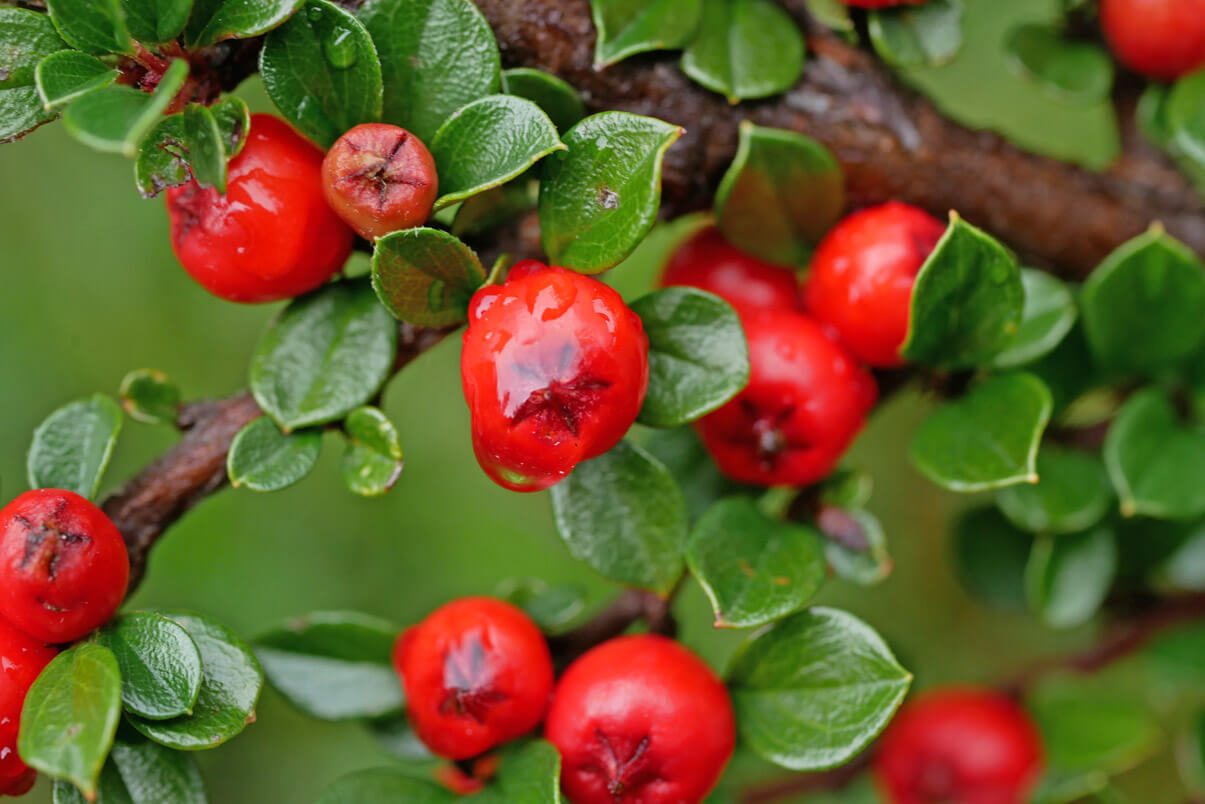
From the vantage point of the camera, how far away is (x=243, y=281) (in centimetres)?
78

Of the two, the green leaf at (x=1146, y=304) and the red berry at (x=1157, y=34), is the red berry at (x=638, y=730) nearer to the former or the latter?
the green leaf at (x=1146, y=304)

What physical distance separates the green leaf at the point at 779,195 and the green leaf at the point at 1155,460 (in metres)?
0.40

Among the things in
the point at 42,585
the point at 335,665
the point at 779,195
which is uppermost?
the point at 779,195

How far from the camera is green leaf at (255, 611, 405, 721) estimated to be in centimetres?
96

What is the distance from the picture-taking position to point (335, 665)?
982mm

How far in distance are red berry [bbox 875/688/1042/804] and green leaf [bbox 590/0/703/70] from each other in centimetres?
104

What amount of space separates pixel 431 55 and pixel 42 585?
1.56 feet

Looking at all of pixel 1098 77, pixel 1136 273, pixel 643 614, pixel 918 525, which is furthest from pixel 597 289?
pixel 918 525

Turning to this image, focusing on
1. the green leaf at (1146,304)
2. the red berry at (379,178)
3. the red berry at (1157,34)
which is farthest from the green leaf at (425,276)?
the red berry at (1157,34)

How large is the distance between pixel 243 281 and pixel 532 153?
0.83 feet

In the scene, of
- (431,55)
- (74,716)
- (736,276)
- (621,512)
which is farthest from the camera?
(736,276)

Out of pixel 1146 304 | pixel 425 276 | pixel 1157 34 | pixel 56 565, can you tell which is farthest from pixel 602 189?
pixel 1157 34

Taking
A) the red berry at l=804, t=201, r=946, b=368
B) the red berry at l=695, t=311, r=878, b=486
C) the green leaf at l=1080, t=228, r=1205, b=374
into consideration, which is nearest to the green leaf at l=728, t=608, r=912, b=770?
the red berry at l=695, t=311, r=878, b=486

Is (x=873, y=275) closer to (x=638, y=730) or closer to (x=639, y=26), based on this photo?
(x=639, y=26)
